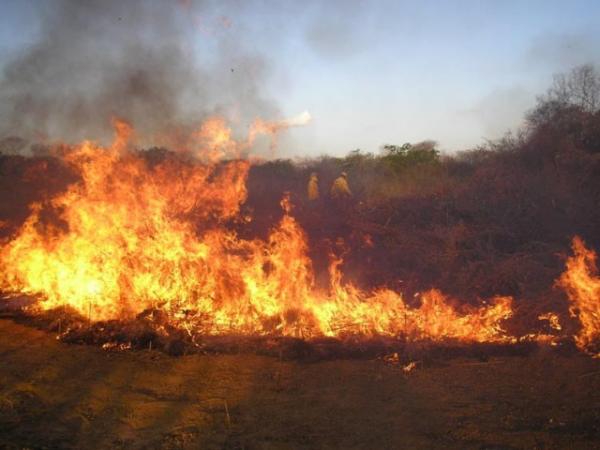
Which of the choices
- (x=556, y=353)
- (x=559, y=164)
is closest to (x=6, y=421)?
(x=556, y=353)

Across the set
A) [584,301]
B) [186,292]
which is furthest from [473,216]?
[186,292]

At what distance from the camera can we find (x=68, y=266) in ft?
28.6

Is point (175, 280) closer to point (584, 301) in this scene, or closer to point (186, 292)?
point (186, 292)

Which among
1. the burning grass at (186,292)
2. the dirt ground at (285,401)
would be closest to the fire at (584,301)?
the burning grass at (186,292)

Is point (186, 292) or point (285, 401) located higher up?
point (186, 292)

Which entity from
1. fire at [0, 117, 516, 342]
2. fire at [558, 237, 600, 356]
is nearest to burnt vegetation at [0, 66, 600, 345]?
fire at [558, 237, 600, 356]

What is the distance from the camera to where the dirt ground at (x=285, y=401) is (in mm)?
4637

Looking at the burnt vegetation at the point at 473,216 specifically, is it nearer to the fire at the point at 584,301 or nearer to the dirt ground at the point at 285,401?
the fire at the point at 584,301

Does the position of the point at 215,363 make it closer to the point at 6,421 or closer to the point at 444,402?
the point at 6,421

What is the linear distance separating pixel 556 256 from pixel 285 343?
741cm

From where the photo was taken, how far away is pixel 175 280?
832 cm

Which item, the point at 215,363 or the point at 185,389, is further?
the point at 215,363

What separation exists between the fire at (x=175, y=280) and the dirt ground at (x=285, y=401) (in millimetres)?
1020

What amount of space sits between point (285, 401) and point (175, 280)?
11.4ft
